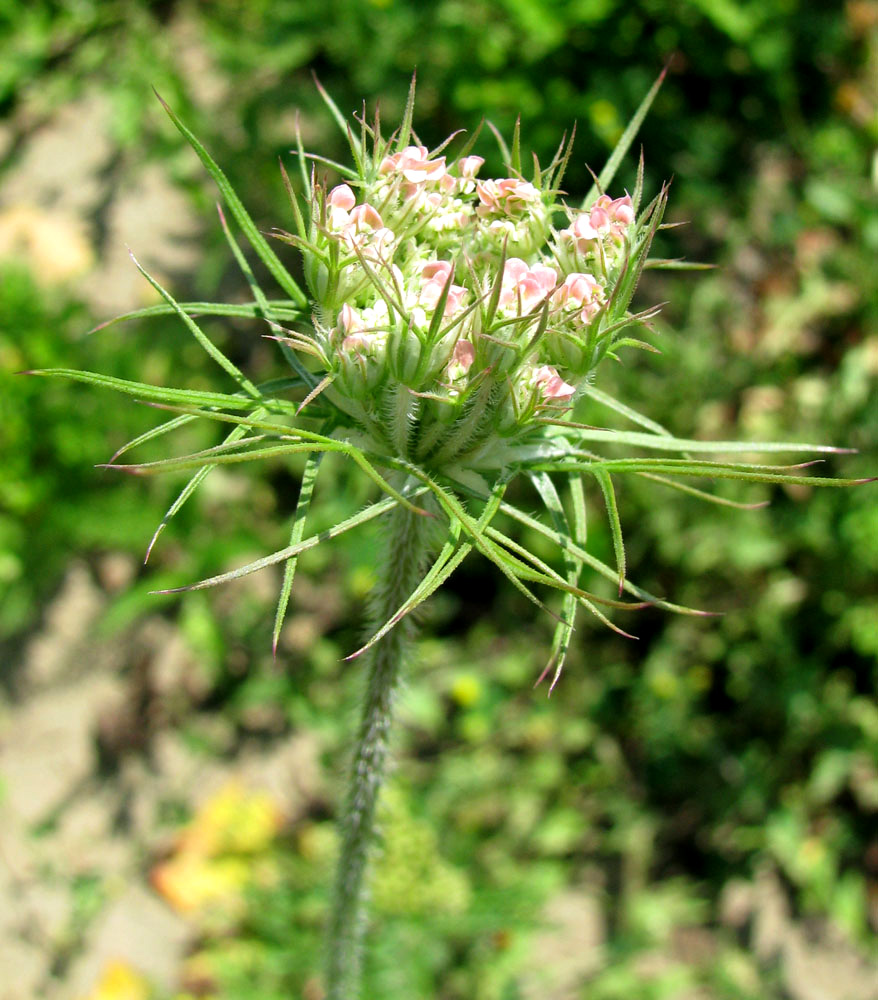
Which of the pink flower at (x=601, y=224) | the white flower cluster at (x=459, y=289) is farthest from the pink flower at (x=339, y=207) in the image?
the pink flower at (x=601, y=224)

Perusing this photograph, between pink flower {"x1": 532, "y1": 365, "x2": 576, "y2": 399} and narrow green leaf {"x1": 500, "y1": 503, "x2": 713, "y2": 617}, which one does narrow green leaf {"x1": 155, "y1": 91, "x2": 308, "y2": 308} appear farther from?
narrow green leaf {"x1": 500, "y1": 503, "x2": 713, "y2": 617}

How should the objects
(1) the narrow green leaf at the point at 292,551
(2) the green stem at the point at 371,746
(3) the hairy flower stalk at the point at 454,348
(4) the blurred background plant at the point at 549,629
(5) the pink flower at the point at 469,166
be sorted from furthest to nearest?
(4) the blurred background plant at the point at 549,629 → (2) the green stem at the point at 371,746 → (5) the pink flower at the point at 469,166 → (3) the hairy flower stalk at the point at 454,348 → (1) the narrow green leaf at the point at 292,551

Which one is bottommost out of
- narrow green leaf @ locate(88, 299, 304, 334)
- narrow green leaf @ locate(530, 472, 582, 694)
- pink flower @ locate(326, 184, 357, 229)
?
narrow green leaf @ locate(530, 472, 582, 694)

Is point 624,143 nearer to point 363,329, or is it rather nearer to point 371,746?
point 363,329

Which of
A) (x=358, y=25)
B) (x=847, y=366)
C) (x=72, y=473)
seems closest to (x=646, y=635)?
(x=847, y=366)

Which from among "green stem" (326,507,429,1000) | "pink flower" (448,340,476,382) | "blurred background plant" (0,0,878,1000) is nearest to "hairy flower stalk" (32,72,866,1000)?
"pink flower" (448,340,476,382)

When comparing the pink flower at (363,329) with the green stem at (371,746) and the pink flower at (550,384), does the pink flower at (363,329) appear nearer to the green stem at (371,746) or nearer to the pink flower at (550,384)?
the pink flower at (550,384)
